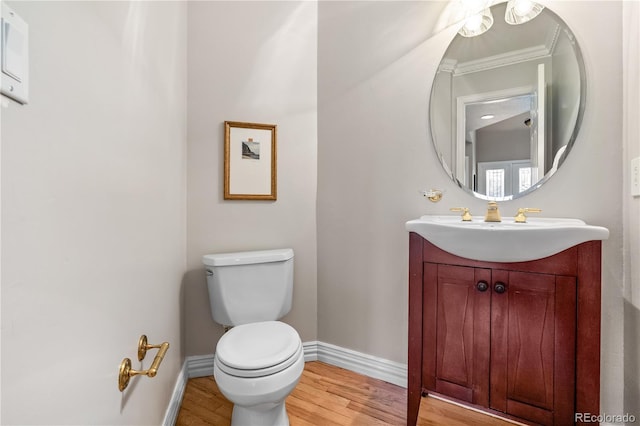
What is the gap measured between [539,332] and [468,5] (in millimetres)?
1522

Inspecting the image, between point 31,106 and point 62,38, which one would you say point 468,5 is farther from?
point 31,106

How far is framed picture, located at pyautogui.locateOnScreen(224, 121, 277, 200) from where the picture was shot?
5.91 ft

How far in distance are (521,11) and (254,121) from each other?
1.48 m

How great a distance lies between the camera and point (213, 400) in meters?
1.55

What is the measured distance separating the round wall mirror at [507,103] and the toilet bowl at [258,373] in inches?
46.3

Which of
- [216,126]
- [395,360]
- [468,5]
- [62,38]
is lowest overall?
[395,360]

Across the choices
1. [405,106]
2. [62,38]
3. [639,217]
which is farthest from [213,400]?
[639,217]

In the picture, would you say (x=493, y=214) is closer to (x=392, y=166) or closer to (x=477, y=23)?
(x=392, y=166)

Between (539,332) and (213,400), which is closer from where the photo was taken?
(539,332)

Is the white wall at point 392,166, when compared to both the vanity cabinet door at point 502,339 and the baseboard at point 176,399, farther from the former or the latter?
the baseboard at point 176,399

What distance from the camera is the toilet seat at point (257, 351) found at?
1.12 meters

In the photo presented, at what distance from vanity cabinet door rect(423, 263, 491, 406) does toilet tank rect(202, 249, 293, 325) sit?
2.63 feet

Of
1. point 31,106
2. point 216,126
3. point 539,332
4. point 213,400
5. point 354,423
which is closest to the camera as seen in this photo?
point 31,106

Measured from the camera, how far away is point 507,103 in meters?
1.44
